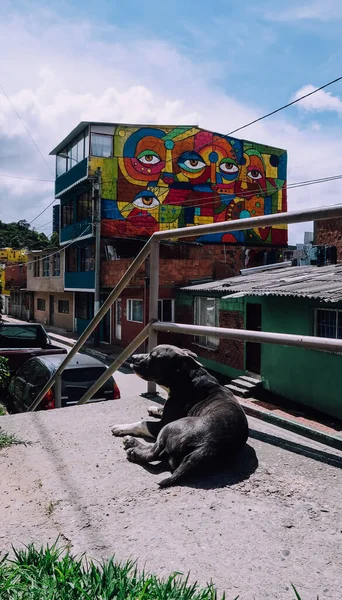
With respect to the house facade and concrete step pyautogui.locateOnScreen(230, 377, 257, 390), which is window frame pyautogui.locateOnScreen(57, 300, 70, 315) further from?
concrete step pyautogui.locateOnScreen(230, 377, 257, 390)

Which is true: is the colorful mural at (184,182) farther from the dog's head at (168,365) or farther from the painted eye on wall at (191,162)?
the dog's head at (168,365)

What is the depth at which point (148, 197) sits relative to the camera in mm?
29438

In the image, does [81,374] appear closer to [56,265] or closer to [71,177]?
[71,177]

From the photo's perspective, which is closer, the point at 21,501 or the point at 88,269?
the point at 21,501

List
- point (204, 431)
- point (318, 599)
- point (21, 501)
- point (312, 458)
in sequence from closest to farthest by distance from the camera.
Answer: point (318, 599) → point (21, 501) → point (204, 431) → point (312, 458)

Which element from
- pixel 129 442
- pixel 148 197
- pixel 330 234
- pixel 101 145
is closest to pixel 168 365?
pixel 129 442

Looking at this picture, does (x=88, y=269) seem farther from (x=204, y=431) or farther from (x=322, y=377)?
(x=204, y=431)

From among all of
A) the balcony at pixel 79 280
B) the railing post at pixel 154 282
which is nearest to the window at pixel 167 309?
the balcony at pixel 79 280

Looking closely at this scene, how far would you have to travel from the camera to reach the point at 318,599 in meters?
1.82

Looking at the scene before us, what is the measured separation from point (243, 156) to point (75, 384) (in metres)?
27.0

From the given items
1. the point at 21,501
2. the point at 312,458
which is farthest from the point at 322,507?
the point at 21,501

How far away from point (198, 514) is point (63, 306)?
33773 millimetres

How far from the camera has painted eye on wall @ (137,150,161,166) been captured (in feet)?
96.4

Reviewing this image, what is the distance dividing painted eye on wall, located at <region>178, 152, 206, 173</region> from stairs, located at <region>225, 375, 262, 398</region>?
17.6 m
